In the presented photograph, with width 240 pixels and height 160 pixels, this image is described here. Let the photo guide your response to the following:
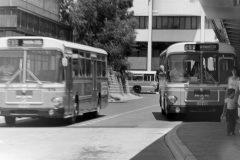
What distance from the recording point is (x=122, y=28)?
1721 inches

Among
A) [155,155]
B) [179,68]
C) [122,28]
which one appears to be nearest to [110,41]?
[122,28]

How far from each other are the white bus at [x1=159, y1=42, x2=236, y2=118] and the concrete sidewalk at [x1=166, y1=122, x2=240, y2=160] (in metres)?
4.05

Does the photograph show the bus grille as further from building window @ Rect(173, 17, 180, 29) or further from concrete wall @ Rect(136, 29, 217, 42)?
building window @ Rect(173, 17, 180, 29)

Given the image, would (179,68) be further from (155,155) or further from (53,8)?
(53,8)

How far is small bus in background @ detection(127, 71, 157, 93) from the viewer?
67.5 meters

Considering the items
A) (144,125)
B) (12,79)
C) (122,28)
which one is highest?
(122,28)

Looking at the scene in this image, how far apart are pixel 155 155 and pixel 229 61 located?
36.3 feet

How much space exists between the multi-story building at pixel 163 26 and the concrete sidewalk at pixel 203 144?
206 ft

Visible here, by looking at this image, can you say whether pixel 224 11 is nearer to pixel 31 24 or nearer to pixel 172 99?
pixel 172 99

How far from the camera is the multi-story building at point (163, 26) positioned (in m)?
79.9

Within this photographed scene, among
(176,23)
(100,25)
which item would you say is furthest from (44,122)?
(176,23)

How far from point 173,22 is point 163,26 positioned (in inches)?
62.4

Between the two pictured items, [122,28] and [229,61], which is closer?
[229,61]

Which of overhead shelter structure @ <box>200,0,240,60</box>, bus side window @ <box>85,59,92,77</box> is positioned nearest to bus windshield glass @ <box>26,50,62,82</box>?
bus side window @ <box>85,59,92,77</box>
